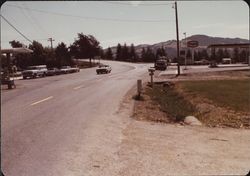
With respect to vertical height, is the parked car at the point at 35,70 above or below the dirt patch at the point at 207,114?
above

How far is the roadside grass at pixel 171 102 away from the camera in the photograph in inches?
740

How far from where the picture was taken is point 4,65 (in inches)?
1149

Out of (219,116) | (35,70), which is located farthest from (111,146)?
(35,70)

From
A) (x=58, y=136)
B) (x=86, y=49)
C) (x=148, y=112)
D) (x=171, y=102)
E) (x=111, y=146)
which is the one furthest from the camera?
(x=171, y=102)

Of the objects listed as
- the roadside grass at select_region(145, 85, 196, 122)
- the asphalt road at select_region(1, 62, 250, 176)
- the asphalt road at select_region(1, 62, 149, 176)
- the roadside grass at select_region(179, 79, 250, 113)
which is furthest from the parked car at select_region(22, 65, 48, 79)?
the roadside grass at select_region(179, 79, 250, 113)

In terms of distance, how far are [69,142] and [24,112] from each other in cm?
747

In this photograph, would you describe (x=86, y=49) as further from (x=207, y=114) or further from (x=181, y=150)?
(x=207, y=114)

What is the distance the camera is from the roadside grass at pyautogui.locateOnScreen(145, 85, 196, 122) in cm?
1880

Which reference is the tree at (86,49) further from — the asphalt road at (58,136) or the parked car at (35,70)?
the parked car at (35,70)

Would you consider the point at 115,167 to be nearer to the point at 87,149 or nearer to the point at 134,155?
the point at 134,155

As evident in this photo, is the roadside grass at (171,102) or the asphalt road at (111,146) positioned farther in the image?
the roadside grass at (171,102)

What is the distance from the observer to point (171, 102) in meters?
23.7

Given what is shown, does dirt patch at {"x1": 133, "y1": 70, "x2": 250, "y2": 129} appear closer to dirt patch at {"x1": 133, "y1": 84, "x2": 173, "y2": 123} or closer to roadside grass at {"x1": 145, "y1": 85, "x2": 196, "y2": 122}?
dirt patch at {"x1": 133, "y1": 84, "x2": 173, "y2": 123}

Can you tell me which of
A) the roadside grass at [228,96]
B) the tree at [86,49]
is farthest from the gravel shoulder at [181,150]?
the roadside grass at [228,96]
